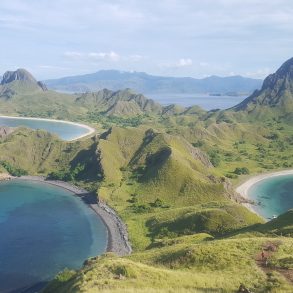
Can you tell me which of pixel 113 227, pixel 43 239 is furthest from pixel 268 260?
pixel 113 227

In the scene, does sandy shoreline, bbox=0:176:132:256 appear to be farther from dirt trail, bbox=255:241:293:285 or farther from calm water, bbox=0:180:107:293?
dirt trail, bbox=255:241:293:285

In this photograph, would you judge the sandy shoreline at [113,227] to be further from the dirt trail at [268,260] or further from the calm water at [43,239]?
the dirt trail at [268,260]

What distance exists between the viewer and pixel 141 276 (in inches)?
2490

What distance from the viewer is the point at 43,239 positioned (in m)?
150

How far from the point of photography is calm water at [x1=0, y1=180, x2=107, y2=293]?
400 feet

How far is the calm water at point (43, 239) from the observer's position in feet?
400

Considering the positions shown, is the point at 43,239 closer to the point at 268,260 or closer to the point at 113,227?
the point at 113,227

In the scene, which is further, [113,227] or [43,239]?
[113,227]

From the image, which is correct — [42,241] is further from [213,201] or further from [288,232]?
[288,232]

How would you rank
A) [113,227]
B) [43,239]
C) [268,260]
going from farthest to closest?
[113,227], [43,239], [268,260]

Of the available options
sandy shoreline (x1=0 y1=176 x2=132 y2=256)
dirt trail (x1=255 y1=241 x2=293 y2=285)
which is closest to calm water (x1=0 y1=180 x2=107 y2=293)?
sandy shoreline (x1=0 y1=176 x2=132 y2=256)

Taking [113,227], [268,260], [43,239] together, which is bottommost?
[43,239]

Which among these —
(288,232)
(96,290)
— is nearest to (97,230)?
(288,232)

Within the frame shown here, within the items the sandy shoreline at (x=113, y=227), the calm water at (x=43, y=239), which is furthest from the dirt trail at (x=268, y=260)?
the sandy shoreline at (x=113, y=227)
